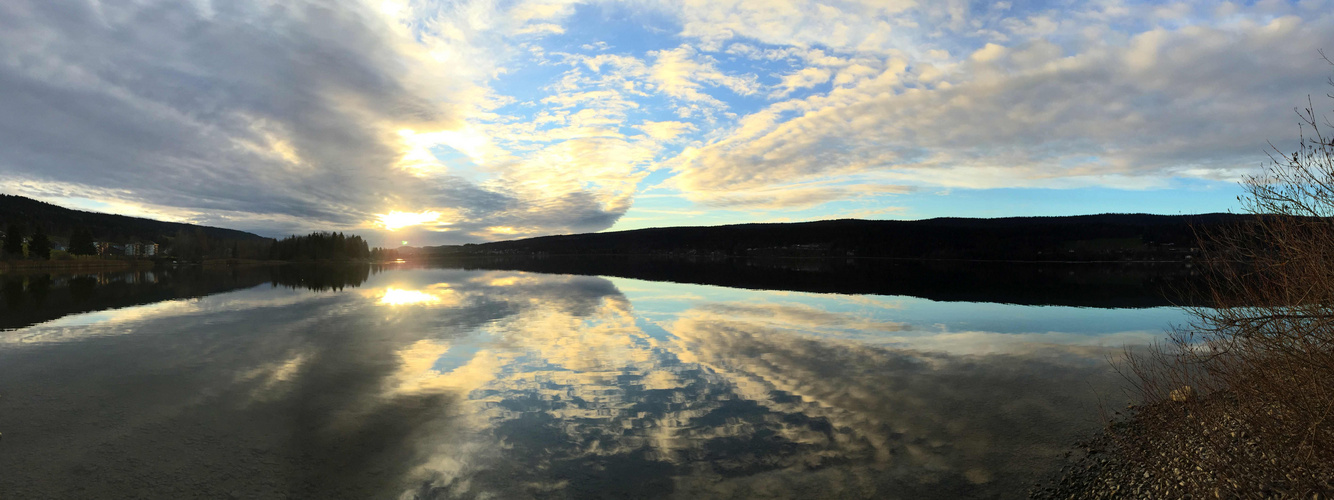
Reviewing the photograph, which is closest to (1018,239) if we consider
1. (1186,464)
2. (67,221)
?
(1186,464)

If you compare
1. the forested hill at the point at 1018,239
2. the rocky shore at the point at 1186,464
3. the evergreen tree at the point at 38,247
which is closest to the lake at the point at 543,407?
the rocky shore at the point at 1186,464

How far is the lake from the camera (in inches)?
350

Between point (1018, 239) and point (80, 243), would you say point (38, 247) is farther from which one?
point (1018, 239)

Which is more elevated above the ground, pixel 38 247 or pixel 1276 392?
pixel 38 247

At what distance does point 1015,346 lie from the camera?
69.5 ft

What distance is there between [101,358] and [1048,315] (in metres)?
42.0

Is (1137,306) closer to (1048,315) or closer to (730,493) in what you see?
(1048,315)

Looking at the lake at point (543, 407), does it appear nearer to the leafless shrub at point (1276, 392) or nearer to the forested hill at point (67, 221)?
the leafless shrub at point (1276, 392)

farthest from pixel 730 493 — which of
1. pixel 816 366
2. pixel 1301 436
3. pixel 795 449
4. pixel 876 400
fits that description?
pixel 816 366

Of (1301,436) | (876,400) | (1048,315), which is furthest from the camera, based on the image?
(1048,315)

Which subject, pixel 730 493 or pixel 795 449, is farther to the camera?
pixel 795 449

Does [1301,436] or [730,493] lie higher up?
[1301,436]

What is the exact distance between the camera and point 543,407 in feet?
41.6

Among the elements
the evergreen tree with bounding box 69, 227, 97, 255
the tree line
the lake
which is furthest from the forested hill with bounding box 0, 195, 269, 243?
the lake
